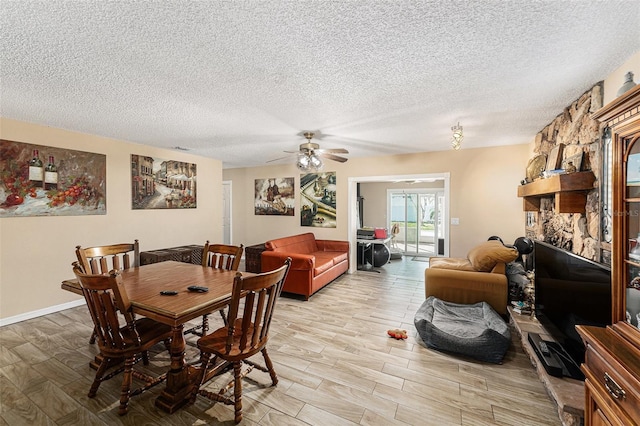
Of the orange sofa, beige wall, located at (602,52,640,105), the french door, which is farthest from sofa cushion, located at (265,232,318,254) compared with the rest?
beige wall, located at (602,52,640,105)

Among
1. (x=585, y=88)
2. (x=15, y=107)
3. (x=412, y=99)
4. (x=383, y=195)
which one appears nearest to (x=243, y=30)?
(x=412, y=99)

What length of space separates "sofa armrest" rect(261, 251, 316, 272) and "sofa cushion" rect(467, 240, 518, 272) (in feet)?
7.19

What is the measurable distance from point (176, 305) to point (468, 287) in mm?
3121

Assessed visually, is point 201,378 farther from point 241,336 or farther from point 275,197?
point 275,197

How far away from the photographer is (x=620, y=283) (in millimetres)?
1266

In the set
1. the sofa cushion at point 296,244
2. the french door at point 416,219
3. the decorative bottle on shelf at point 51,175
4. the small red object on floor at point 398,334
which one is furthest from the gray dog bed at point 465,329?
the decorative bottle on shelf at point 51,175

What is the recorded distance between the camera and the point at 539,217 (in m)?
3.51

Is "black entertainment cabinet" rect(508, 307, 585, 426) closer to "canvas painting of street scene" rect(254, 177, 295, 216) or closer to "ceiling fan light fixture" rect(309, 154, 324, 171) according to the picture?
"ceiling fan light fixture" rect(309, 154, 324, 171)

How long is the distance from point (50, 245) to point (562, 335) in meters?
5.61

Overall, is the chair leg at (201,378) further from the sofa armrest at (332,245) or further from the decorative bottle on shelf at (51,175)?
the sofa armrest at (332,245)

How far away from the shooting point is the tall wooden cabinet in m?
1.11

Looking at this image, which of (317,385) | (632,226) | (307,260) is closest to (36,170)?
(307,260)

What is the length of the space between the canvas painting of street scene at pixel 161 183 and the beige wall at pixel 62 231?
96 mm

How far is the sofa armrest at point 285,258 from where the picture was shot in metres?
3.88
